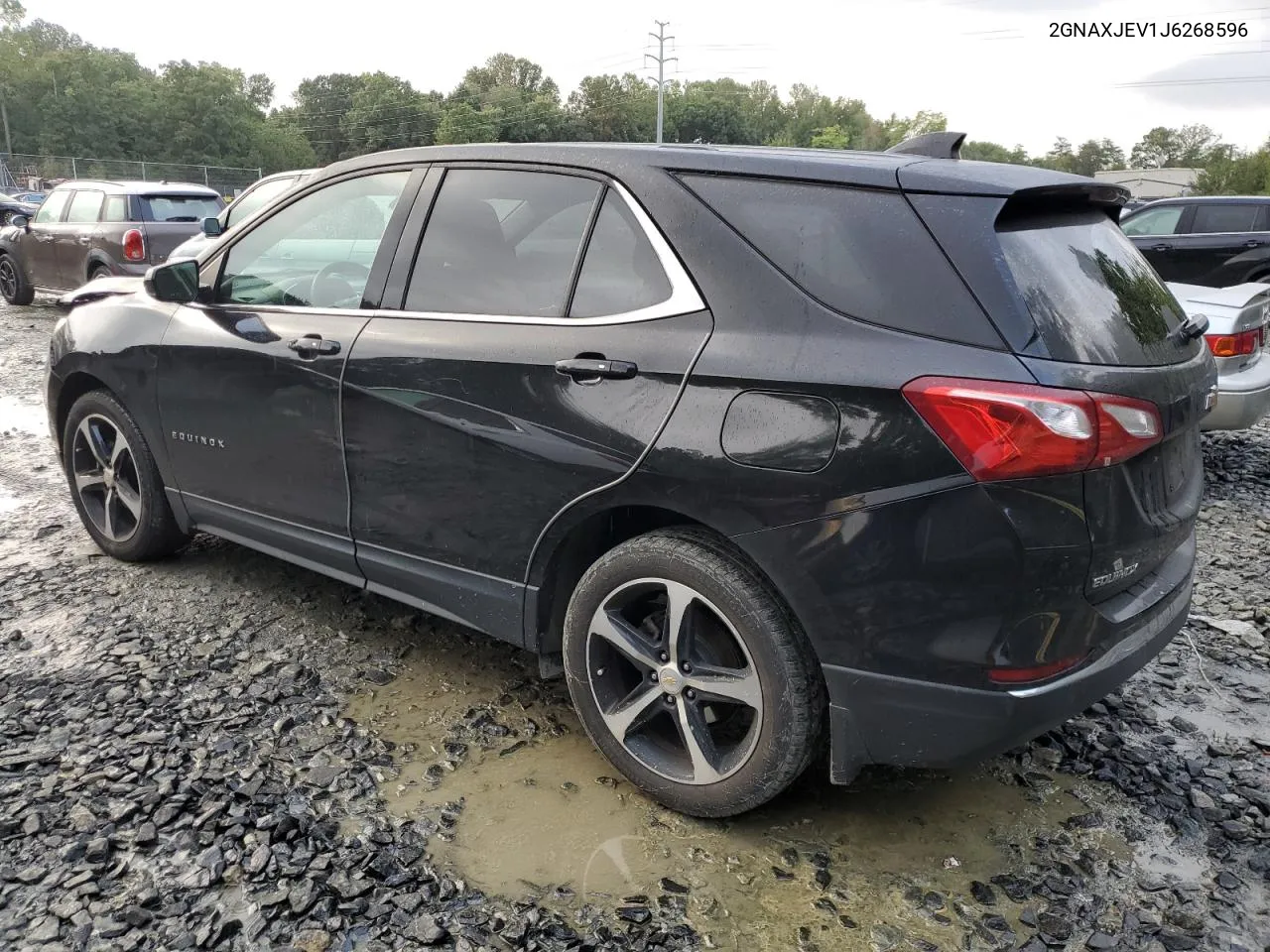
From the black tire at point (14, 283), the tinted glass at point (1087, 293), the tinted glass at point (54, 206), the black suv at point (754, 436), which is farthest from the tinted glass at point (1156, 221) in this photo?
the black tire at point (14, 283)

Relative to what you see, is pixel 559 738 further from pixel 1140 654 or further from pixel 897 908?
pixel 1140 654

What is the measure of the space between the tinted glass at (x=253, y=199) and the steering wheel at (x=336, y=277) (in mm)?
8067

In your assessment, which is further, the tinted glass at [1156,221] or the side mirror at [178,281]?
the tinted glass at [1156,221]

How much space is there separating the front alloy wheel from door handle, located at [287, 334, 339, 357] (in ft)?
4.24

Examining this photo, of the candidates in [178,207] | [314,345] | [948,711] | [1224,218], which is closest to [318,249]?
[314,345]

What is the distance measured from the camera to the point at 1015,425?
2.05 m

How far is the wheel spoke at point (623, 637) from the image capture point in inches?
103

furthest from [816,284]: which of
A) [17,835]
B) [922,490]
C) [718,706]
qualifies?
[17,835]

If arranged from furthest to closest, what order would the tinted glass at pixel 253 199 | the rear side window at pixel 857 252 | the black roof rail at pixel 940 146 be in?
the tinted glass at pixel 253 199, the black roof rail at pixel 940 146, the rear side window at pixel 857 252

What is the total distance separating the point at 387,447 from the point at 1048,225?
199 centimetres

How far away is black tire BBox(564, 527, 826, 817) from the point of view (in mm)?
2377

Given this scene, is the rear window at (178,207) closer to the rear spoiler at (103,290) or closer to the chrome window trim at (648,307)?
the rear spoiler at (103,290)

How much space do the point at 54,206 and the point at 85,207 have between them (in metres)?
0.87

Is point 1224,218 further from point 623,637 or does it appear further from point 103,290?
point 103,290
